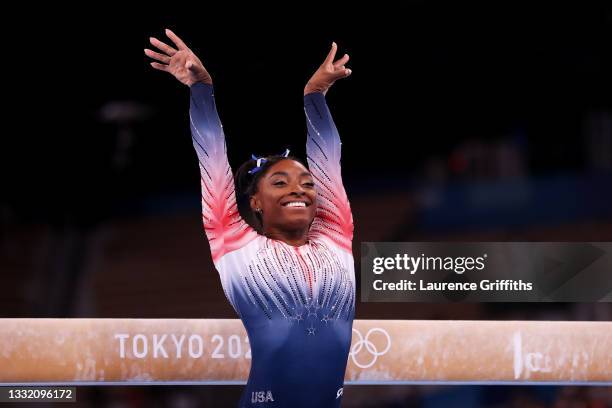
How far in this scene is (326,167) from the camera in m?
4.22

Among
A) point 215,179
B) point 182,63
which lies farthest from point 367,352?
point 182,63

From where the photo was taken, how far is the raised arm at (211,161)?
3.97m

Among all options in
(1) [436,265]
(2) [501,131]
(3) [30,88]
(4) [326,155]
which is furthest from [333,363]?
(2) [501,131]

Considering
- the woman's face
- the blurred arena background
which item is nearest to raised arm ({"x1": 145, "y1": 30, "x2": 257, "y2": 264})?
the woman's face

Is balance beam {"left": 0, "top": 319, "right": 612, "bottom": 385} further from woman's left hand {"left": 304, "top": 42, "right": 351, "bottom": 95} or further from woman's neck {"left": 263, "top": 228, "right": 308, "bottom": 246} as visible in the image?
woman's left hand {"left": 304, "top": 42, "right": 351, "bottom": 95}

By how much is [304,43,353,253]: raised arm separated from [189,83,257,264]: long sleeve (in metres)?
0.35

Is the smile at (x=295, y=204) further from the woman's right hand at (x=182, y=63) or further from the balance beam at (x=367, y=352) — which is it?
the balance beam at (x=367, y=352)

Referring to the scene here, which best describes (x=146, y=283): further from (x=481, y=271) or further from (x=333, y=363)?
(x=333, y=363)

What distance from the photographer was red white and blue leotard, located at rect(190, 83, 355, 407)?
12.6ft

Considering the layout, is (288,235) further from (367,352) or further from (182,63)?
(367,352)

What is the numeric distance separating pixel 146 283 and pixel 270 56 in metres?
3.45

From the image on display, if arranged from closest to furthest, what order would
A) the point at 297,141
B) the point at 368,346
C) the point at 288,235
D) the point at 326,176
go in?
the point at 288,235, the point at 326,176, the point at 368,346, the point at 297,141

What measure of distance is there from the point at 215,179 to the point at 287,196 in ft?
0.97

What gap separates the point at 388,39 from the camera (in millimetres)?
7277
